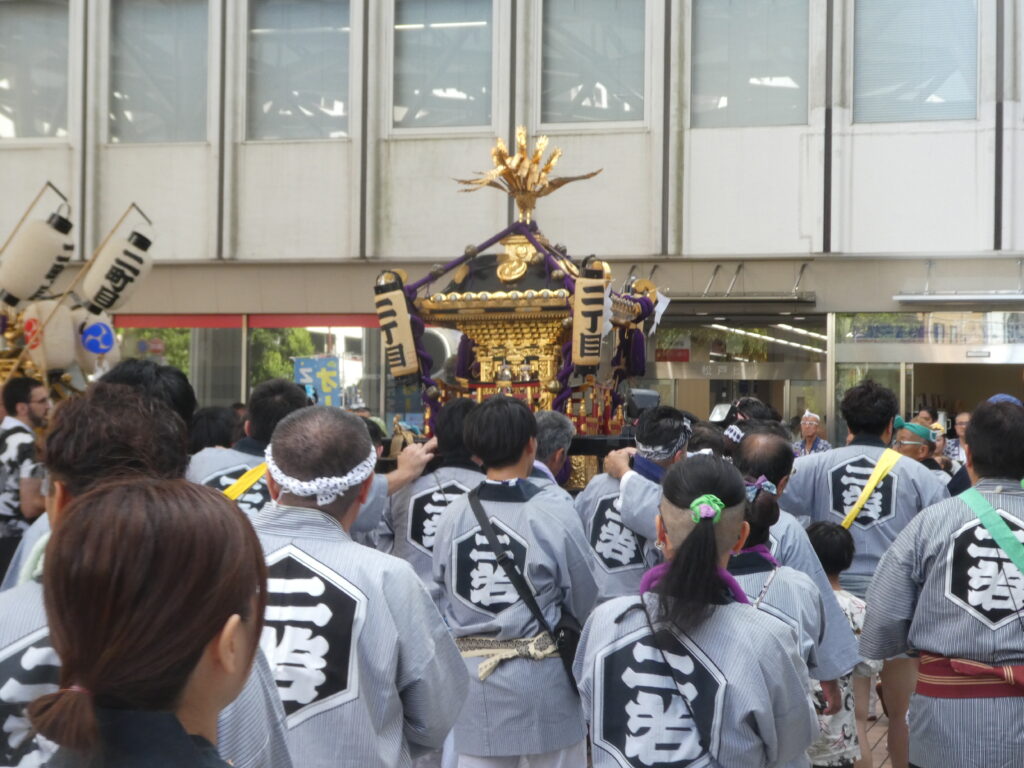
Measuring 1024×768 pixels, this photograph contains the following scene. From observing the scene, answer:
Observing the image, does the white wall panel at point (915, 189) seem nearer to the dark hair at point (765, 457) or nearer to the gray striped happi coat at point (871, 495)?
the gray striped happi coat at point (871, 495)

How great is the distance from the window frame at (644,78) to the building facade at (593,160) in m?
0.04

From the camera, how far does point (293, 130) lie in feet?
52.8

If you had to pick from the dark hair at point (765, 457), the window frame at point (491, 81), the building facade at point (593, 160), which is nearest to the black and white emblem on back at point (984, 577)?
the dark hair at point (765, 457)

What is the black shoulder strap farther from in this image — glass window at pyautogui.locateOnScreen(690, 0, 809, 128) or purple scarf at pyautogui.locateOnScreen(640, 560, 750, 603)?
glass window at pyautogui.locateOnScreen(690, 0, 809, 128)

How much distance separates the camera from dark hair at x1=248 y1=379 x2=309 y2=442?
4.45 meters

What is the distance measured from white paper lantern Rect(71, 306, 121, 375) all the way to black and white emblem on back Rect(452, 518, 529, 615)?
3979mm

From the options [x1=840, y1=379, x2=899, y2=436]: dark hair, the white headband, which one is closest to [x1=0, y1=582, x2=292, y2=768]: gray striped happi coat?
the white headband

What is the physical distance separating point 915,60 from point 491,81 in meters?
5.30

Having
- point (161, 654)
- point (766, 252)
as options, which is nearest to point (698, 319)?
point (766, 252)

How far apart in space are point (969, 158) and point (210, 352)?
33.2 ft

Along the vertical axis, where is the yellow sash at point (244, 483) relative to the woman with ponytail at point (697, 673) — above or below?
above

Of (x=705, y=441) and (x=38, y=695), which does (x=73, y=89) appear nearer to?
(x=705, y=441)

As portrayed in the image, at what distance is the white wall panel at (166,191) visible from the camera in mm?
16078

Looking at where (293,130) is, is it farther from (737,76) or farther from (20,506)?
(20,506)
